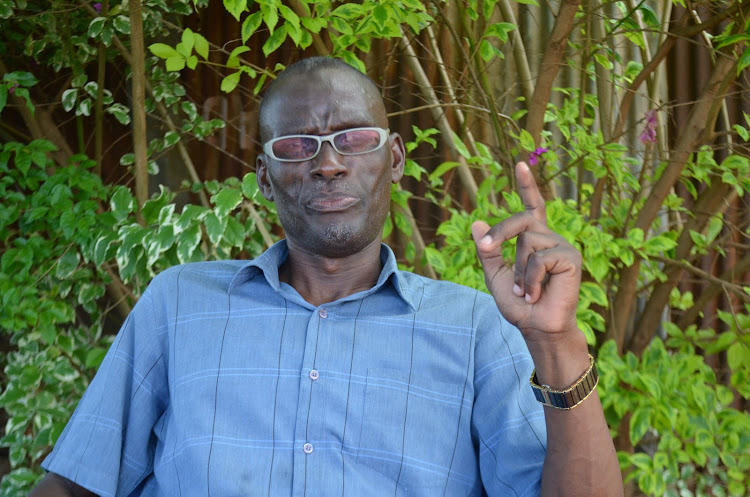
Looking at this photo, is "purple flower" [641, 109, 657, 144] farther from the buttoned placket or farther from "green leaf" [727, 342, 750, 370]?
the buttoned placket

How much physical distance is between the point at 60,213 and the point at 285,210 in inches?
49.8

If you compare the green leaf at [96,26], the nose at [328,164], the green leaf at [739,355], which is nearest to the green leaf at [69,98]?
the green leaf at [96,26]

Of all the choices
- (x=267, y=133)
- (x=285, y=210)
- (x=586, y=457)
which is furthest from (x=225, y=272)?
(x=586, y=457)

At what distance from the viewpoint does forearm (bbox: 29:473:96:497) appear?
1621mm

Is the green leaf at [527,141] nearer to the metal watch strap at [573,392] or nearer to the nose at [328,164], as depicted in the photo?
the nose at [328,164]

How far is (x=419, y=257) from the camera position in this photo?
2723 mm

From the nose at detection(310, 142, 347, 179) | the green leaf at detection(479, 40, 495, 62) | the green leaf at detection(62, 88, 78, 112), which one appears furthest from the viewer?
the green leaf at detection(62, 88, 78, 112)

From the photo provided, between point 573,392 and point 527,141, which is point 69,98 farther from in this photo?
point 573,392

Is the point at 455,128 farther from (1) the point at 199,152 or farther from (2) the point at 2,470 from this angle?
(2) the point at 2,470

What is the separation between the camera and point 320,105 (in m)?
1.79

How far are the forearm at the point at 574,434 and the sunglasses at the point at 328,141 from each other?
0.70 metres

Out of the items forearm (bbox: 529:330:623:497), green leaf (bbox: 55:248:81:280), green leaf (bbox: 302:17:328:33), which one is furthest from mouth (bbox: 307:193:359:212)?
green leaf (bbox: 55:248:81:280)

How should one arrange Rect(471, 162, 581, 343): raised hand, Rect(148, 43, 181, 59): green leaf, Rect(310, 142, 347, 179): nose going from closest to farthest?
1. Rect(471, 162, 581, 343): raised hand
2. Rect(310, 142, 347, 179): nose
3. Rect(148, 43, 181, 59): green leaf

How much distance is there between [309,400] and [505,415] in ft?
1.37
